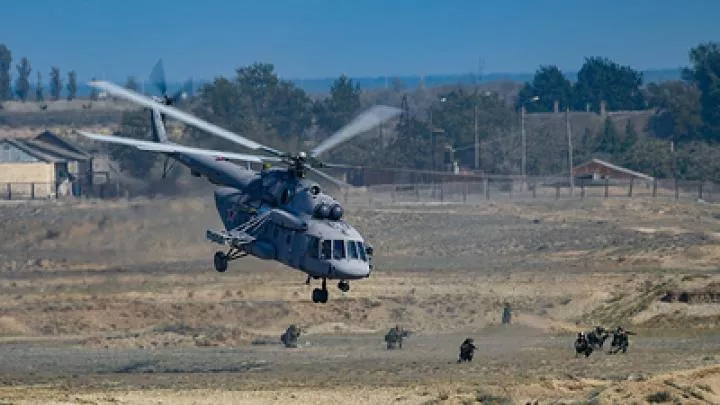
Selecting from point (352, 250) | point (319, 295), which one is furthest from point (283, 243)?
point (352, 250)

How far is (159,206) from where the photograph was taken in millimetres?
81000

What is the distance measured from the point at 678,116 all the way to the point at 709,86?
3.64 meters

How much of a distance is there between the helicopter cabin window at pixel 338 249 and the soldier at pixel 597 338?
8.63 metres

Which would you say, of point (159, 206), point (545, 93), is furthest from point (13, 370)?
point (545, 93)

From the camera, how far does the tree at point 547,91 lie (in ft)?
609

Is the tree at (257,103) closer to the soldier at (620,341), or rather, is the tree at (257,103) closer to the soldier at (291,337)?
the soldier at (291,337)

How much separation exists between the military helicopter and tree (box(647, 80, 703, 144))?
10374cm

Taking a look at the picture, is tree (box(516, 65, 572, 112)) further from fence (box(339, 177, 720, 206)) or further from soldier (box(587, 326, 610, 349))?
soldier (box(587, 326, 610, 349))

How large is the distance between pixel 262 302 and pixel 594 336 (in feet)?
53.0

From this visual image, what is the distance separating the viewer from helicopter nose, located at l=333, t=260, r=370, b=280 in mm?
50094

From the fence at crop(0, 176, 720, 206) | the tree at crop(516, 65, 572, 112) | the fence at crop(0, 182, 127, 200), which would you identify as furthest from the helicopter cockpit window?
the tree at crop(516, 65, 572, 112)

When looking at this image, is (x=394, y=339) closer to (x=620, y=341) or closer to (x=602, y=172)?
(x=620, y=341)

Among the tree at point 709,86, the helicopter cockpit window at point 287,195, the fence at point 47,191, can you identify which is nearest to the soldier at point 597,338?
the helicopter cockpit window at point 287,195

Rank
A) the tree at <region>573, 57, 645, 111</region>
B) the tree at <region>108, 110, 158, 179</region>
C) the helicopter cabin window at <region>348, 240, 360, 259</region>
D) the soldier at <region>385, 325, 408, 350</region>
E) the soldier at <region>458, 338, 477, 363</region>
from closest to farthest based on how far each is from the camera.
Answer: the helicopter cabin window at <region>348, 240, 360, 259</region>, the soldier at <region>458, 338, 477, 363</region>, the soldier at <region>385, 325, 408, 350</region>, the tree at <region>108, 110, 158, 179</region>, the tree at <region>573, 57, 645, 111</region>
